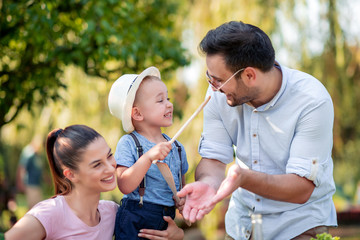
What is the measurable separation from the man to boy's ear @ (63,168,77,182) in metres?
0.66

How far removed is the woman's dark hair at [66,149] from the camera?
2.56 metres

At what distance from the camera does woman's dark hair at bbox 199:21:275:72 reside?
2814 mm

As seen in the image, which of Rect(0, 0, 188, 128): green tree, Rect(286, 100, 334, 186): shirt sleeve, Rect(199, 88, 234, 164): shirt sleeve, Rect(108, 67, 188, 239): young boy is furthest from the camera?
Rect(0, 0, 188, 128): green tree

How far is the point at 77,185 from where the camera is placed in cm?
260

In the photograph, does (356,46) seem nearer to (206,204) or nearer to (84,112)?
(84,112)

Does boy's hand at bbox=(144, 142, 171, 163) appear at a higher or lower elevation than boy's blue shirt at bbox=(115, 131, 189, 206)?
higher

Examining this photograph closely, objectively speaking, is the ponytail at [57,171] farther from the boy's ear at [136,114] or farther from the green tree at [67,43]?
the green tree at [67,43]

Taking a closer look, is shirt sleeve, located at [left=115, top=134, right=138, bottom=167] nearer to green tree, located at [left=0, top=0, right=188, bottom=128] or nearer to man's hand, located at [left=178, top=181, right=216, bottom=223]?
man's hand, located at [left=178, top=181, right=216, bottom=223]

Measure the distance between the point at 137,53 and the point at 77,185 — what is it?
2886 millimetres

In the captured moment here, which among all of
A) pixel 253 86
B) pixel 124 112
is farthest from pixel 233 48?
pixel 124 112

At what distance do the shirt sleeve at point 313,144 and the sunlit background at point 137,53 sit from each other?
2.36m

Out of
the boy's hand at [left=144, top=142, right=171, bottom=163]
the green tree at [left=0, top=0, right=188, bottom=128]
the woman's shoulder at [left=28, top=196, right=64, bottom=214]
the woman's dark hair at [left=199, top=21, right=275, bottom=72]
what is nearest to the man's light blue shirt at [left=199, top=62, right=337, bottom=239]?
the woman's dark hair at [left=199, top=21, right=275, bottom=72]

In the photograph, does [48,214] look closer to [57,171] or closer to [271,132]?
[57,171]

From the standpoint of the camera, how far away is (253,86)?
2867 millimetres
